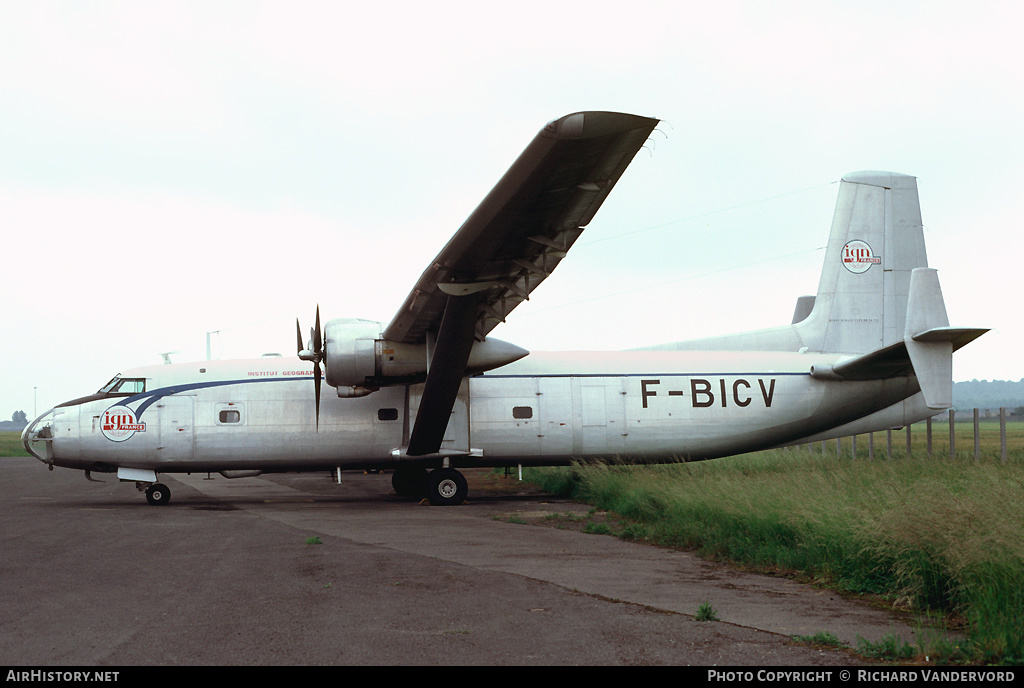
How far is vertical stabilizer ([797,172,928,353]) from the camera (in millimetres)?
20016

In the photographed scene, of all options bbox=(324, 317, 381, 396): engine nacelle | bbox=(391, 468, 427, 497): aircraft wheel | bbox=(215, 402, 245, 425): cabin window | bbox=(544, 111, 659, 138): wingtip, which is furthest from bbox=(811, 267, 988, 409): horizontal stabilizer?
bbox=(215, 402, 245, 425): cabin window

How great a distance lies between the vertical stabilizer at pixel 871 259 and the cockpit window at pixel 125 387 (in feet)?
52.3

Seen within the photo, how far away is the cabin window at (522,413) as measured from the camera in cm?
1922

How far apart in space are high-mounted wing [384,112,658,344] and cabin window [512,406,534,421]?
2.86 m

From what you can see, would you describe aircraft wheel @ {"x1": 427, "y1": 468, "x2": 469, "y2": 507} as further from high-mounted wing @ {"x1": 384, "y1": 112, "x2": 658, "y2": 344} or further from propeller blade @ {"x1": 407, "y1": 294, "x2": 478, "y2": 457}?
high-mounted wing @ {"x1": 384, "y1": 112, "x2": 658, "y2": 344}

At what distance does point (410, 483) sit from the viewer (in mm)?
20984

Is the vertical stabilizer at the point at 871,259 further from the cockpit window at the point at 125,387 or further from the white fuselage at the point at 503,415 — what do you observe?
the cockpit window at the point at 125,387

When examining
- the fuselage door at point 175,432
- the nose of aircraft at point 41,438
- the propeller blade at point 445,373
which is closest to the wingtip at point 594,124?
the propeller blade at point 445,373

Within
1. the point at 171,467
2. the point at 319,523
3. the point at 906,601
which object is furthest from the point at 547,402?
the point at 906,601

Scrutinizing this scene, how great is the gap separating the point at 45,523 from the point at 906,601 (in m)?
14.3

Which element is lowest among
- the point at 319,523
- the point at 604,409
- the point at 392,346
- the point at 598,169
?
the point at 319,523

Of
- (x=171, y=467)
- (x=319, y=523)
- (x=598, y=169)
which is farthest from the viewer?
(x=171, y=467)

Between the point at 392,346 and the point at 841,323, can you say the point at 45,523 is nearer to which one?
the point at 392,346

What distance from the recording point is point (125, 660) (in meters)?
5.74
